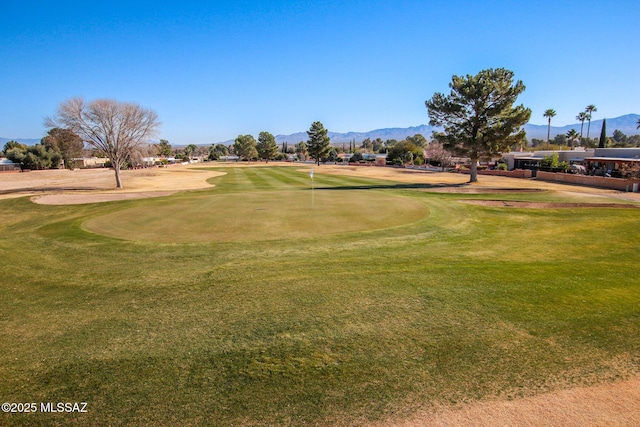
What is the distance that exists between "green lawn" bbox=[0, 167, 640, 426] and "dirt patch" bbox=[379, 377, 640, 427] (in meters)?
0.24

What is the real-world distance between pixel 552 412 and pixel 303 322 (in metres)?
4.74

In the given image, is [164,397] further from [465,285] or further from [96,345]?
[465,285]

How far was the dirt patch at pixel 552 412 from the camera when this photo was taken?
17.3 feet

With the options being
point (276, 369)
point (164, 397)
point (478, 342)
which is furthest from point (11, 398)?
point (478, 342)

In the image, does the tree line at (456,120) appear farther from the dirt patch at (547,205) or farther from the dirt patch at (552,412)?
the dirt patch at (552,412)

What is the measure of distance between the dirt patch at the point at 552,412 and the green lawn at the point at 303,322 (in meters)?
0.24

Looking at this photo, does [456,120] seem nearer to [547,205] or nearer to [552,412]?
[547,205]

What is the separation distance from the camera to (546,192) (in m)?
35.4

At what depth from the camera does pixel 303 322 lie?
26.8 feet

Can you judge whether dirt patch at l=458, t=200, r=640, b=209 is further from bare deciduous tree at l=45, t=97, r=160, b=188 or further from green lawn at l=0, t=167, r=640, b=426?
bare deciduous tree at l=45, t=97, r=160, b=188

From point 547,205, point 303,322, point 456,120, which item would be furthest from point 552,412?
point 456,120

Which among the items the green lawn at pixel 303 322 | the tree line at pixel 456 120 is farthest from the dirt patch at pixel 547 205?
the tree line at pixel 456 120

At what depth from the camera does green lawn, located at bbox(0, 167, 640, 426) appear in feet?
19.0

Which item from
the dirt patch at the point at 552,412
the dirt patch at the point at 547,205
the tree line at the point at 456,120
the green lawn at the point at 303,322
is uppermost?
the tree line at the point at 456,120
